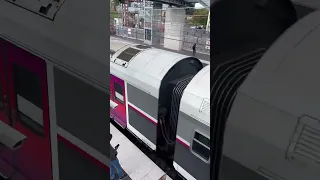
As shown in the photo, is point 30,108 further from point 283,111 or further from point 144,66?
point 144,66

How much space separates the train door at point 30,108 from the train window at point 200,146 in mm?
1985

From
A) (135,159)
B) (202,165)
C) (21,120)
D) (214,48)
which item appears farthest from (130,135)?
(214,48)

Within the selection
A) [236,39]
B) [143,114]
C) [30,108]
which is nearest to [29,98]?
[30,108]

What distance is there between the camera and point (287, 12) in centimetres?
78

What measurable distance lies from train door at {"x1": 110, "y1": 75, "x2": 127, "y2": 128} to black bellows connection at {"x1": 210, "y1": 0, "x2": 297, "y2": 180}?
3344mm

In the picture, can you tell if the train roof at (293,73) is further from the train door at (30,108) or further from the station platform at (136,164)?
the station platform at (136,164)

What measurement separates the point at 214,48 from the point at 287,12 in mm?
268

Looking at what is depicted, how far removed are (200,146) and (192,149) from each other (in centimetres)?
15

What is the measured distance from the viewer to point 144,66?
385cm

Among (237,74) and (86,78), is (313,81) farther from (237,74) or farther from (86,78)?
(86,78)

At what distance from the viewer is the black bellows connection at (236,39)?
0.79 m

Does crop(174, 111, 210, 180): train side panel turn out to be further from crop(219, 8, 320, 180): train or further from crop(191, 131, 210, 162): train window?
crop(219, 8, 320, 180): train

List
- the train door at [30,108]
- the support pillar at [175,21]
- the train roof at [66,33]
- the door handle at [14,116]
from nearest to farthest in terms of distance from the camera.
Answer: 1. the train roof at [66,33]
2. the train door at [30,108]
3. the door handle at [14,116]
4. the support pillar at [175,21]

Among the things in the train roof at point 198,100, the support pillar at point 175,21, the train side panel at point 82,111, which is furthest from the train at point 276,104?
the support pillar at point 175,21
